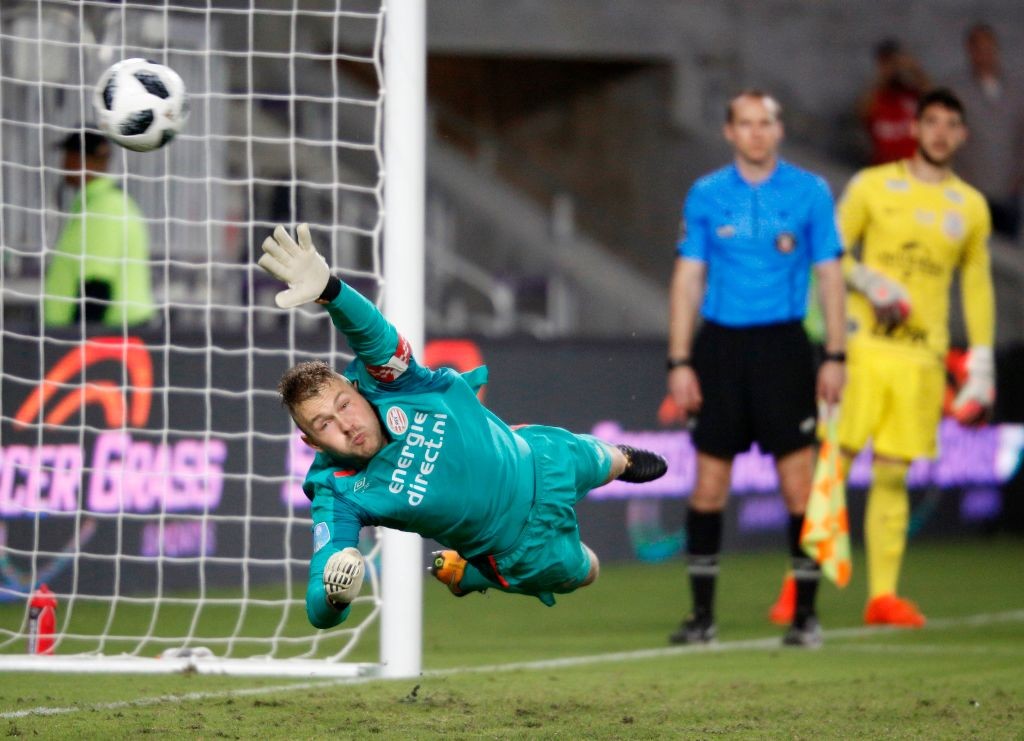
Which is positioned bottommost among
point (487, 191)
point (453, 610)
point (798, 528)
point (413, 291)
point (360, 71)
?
point (453, 610)

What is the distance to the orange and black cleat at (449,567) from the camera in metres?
5.31

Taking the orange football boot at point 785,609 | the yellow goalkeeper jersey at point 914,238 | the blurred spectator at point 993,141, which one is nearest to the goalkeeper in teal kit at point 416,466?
the orange football boot at point 785,609

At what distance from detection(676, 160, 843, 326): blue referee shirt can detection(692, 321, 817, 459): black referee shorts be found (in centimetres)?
8

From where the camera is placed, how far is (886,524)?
784 cm

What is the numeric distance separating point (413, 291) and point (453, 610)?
2613 mm

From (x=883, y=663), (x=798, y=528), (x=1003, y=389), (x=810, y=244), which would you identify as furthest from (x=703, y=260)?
(x=1003, y=389)

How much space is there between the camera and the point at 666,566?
10.2m

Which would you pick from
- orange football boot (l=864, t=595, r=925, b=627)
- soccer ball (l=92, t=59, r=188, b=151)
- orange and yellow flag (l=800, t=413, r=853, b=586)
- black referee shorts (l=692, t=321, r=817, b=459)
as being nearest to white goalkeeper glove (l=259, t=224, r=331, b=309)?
soccer ball (l=92, t=59, r=188, b=151)

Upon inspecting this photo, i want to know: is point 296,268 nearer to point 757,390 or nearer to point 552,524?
point 552,524

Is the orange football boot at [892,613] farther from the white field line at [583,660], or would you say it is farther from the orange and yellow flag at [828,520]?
the orange and yellow flag at [828,520]

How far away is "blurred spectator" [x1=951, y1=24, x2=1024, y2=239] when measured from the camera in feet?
48.2

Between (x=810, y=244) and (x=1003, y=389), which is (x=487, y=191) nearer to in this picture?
(x=1003, y=389)

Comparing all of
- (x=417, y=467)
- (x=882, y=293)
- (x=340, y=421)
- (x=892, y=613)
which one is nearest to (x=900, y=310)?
(x=882, y=293)

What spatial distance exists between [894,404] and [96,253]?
3.76 m
